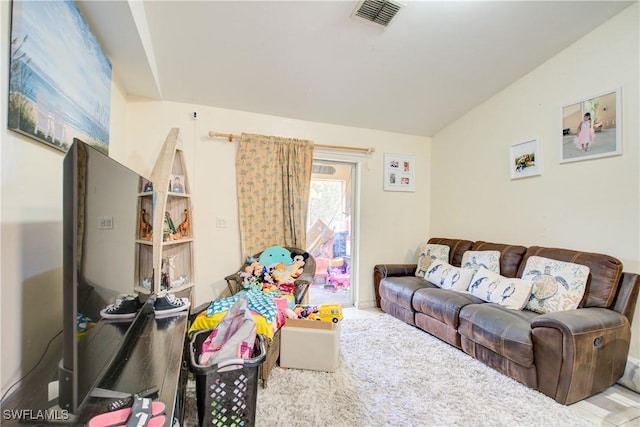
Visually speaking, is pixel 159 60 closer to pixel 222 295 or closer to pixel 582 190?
pixel 222 295

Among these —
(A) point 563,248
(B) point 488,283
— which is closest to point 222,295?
(B) point 488,283

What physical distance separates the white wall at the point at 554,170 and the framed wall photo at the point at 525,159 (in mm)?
54

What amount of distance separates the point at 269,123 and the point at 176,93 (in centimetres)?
96

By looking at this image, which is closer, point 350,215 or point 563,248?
point 563,248

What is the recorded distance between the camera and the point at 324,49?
7.72ft

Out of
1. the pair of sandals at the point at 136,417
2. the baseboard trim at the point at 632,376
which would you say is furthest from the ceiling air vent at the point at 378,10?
the baseboard trim at the point at 632,376

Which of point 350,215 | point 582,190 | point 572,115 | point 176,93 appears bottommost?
point 350,215

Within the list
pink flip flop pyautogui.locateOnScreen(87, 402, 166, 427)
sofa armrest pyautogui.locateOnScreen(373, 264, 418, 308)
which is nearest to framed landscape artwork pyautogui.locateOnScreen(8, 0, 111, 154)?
pink flip flop pyautogui.locateOnScreen(87, 402, 166, 427)

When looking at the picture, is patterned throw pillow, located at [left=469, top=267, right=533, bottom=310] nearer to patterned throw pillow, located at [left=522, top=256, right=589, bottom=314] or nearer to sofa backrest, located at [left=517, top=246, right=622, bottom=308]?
patterned throw pillow, located at [left=522, top=256, right=589, bottom=314]

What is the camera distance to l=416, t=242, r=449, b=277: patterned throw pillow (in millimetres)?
3294

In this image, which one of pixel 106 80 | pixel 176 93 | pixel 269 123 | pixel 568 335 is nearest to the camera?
pixel 568 335

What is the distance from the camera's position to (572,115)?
240cm

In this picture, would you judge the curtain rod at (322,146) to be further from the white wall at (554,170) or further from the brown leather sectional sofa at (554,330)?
the brown leather sectional sofa at (554,330)

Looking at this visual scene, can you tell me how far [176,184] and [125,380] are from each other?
6.08 feet
